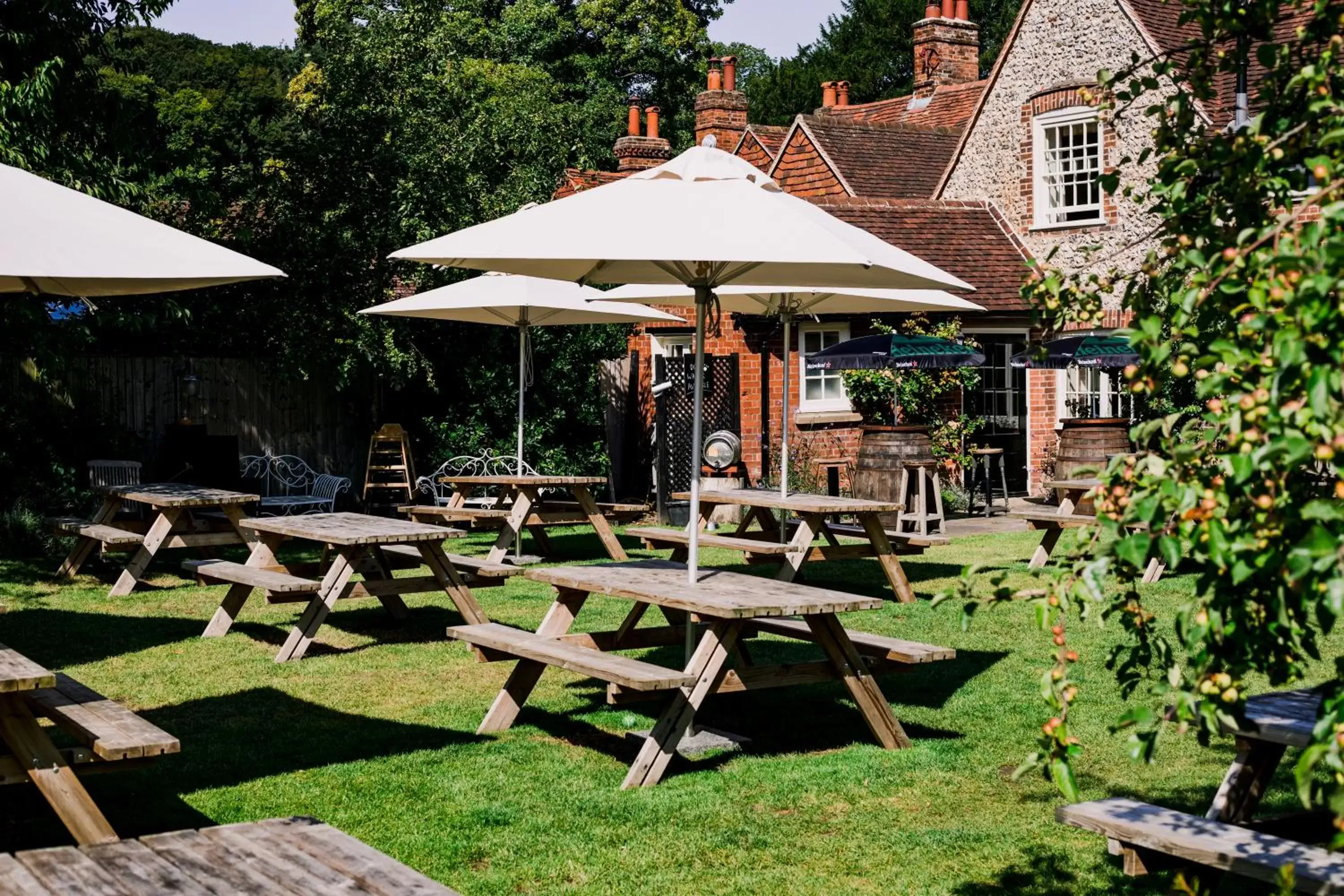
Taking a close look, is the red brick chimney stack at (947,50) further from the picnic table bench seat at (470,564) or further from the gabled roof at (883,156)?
the picnic table bench seat at (470,564)

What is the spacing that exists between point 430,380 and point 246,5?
84.1ft

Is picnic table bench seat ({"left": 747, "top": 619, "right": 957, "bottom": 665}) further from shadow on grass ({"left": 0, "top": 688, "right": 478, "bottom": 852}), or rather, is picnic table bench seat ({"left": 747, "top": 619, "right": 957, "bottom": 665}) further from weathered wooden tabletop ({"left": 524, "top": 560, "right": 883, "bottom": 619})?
shadow on grass ({"left": 0, "top": 688, "right": 478, "bottom": 852})

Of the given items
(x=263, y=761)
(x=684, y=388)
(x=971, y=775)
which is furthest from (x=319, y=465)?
(x=971, y=775)

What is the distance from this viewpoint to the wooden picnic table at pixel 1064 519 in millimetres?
11688

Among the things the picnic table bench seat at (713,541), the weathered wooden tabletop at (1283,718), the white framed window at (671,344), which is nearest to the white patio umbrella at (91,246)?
the weathered wooden tabletop at (1283,718)

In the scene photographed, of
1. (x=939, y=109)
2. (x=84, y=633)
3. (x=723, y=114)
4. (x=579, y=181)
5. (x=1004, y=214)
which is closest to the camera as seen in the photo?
(x=84, y=633)

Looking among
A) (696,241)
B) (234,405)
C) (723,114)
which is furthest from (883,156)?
(696,241)

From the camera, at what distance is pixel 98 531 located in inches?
468

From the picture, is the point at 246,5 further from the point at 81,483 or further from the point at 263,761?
the point at 263,761

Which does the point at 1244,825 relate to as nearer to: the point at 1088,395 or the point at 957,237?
the point at 1088,395

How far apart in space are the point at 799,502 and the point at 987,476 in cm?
790

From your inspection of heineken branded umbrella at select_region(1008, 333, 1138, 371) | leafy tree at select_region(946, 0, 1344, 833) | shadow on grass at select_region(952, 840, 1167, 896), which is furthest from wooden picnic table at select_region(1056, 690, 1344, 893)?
heineken branded umbrella at select_region(1008, 333, 1138, 371)

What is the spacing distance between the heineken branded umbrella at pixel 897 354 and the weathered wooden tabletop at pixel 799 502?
4.84 metres

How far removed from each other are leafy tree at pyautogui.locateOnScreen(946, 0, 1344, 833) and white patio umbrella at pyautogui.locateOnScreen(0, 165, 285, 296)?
128 inches
